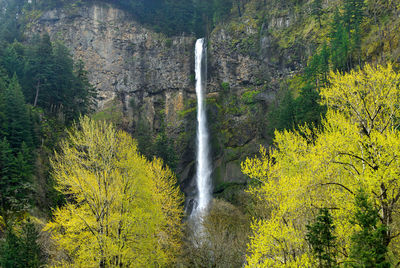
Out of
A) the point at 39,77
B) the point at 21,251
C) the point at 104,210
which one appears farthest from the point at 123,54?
the point at 104,210

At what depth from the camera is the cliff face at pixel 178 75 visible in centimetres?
5556

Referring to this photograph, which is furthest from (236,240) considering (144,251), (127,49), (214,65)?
(127,49)

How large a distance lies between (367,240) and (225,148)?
44924 millimetres

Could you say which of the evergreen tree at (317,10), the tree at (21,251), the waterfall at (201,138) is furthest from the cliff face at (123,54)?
the tree at (21,251)

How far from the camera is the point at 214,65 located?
63938 millimetres

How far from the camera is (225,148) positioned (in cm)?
5488

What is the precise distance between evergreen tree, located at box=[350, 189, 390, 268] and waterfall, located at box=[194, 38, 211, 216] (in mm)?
34041

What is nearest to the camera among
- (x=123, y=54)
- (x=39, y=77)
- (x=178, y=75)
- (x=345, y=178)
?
(x=345, y=178)

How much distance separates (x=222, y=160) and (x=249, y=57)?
2264 centimetres

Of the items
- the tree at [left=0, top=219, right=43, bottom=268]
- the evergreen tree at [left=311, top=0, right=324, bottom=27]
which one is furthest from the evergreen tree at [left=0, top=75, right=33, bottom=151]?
the evergreen tree at [left=311, top=0, right=324, bottom=27]

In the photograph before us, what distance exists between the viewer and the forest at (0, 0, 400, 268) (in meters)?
12.7

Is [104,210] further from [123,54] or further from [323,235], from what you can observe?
[123,54]

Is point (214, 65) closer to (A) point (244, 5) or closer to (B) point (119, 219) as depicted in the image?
(A) point (244, 5)

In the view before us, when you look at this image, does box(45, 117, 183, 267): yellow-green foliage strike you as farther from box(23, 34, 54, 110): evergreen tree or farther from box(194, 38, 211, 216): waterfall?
box(23, 34, 54, 110): evergreen tree
